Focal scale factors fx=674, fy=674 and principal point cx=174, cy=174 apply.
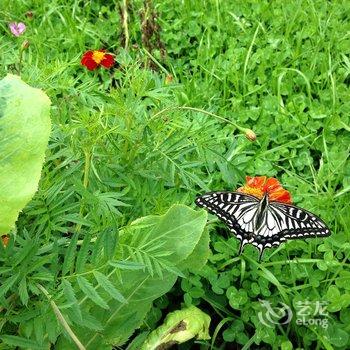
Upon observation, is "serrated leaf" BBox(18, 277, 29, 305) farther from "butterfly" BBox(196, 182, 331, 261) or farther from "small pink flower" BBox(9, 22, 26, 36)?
"small pink flower" BBox(9, 22, 26, 36)

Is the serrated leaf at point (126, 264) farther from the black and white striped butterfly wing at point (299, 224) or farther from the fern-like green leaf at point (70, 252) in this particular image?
the black and white striped butterfly wing at point (299, 224)

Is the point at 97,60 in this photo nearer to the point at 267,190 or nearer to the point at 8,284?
the point at 267,190

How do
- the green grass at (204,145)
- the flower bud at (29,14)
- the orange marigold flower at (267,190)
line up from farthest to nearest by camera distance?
1. the flower bud at (29,14)
2. the orange marigold flower at (267,190)
3. the green grass at (204,145)

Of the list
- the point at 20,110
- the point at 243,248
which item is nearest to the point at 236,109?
the point at 243,248

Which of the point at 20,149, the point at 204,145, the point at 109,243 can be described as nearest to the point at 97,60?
the point at 204,145

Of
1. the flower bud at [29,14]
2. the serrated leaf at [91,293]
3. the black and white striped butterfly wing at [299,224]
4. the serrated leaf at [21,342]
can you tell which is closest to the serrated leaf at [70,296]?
the serrated leaf at [91,293]

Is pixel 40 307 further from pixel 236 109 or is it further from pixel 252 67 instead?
pixel 252 67

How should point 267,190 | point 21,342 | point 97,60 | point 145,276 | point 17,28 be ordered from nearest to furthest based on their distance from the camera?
point 21,342
point 145,276
point 267,190
point 97,60
point 17,28
